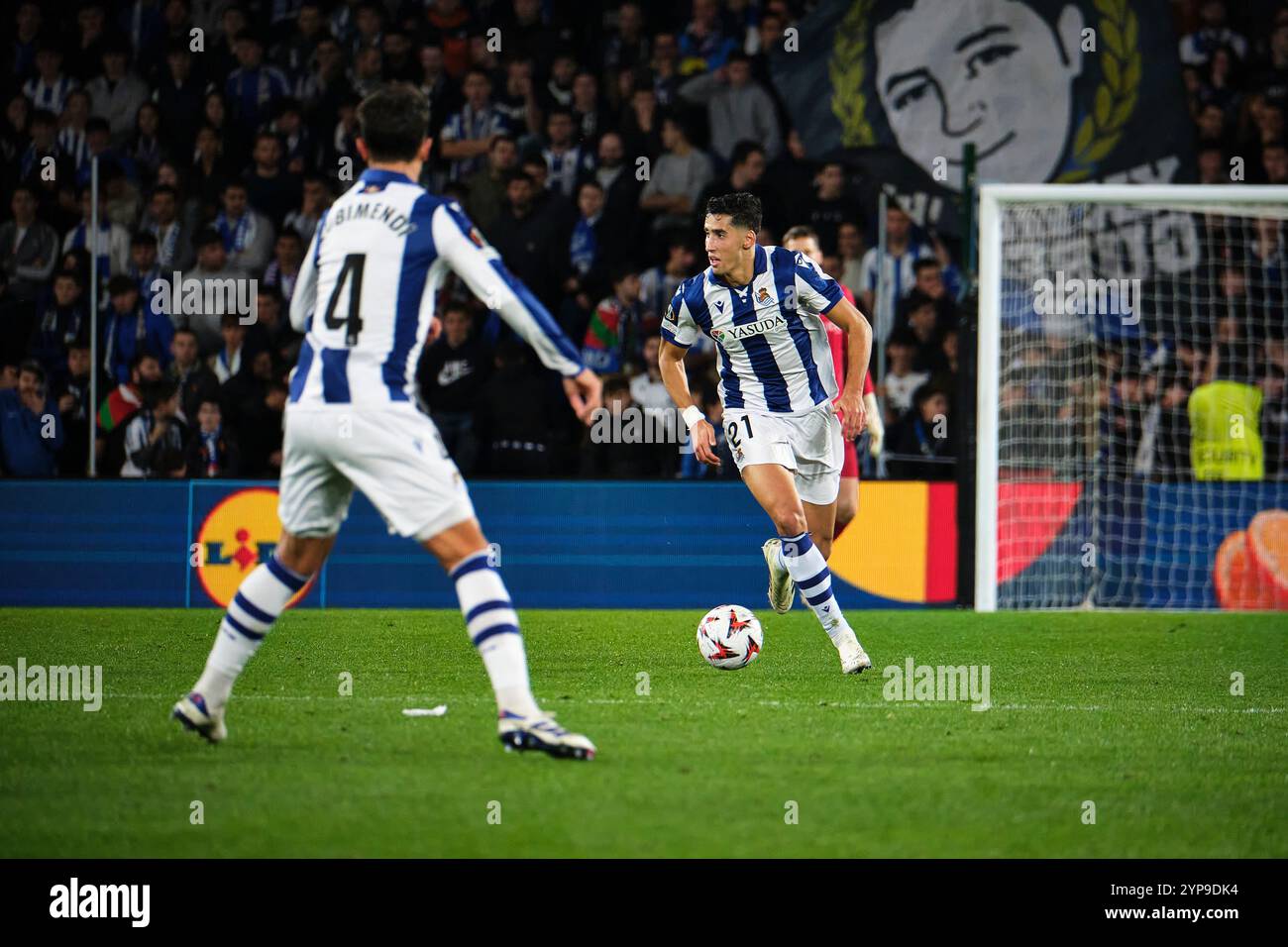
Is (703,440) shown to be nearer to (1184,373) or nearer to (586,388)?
(586,388)

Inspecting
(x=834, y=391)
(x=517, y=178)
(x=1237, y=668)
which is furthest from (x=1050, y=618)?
(x=517, y=178)

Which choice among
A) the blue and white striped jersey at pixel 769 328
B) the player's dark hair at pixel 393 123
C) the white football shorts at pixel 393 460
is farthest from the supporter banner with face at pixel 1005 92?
the white football shorts at pixel 393 460

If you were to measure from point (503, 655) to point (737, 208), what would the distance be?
3521 mm

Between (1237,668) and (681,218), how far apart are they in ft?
22.0

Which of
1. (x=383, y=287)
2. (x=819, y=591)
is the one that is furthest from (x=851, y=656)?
(x=383, y=287)

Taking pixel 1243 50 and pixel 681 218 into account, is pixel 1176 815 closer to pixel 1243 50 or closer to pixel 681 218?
pixel 681 218

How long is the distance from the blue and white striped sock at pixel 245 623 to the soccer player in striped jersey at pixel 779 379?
2885 millimetres

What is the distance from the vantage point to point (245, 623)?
5648mm

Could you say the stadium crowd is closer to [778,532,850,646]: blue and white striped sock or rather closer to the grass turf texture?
the grass turf texture

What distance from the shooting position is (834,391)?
8734mm

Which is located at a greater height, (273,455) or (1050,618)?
(273,455)

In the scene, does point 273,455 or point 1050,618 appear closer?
point 1050,618

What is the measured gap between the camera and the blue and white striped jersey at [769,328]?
842 cm

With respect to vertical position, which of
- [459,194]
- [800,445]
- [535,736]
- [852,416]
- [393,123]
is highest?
[459,194]
